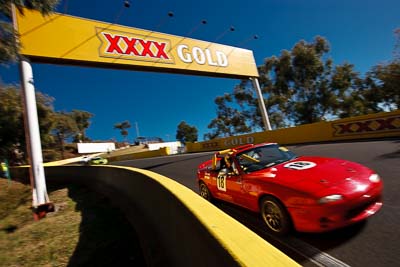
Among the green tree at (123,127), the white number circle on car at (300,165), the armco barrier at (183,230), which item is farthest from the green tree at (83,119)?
the white number circle on car at (300,165)

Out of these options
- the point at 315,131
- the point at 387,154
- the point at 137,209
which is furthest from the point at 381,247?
the point at 315,131

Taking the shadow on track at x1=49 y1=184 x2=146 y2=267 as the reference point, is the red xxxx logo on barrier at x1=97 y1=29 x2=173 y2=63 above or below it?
above

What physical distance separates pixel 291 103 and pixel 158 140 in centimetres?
4940

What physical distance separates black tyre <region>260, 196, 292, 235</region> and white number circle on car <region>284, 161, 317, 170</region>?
0.74 m

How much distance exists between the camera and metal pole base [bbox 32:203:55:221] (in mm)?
8347

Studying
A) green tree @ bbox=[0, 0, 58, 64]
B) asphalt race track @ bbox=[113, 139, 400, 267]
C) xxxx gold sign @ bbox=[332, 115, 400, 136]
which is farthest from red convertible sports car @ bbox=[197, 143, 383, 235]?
xxxx gold sign @ bbox=[332, 115, 400, 136]

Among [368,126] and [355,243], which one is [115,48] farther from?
[368,126]

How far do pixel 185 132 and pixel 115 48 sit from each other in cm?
9556

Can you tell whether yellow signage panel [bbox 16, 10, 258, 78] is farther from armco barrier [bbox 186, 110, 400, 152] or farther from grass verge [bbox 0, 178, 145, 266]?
grass verge [bbox 0, 178, 145, 266]

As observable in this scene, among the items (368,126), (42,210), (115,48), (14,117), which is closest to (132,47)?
(115,48)

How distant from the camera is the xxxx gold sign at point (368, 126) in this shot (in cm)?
1180

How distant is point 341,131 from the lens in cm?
1428

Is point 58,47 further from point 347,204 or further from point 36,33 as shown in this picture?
point 347,204

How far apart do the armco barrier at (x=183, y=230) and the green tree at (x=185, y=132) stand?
99.9 m
